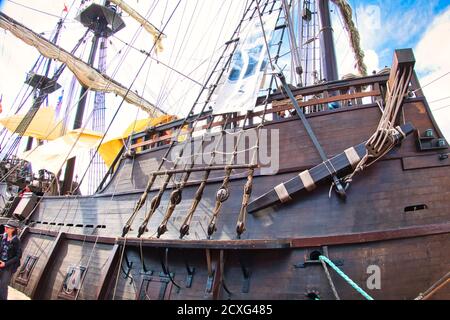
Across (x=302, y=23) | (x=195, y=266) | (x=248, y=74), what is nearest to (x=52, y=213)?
(x=195, y=266)

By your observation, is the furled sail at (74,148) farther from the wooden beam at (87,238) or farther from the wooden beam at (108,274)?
the wooden beam at (108,274)

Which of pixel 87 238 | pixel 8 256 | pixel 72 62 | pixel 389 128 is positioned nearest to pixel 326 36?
pixel 389 128

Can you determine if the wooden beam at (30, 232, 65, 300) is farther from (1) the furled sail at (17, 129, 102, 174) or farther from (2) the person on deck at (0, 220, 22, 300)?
(1) the furled sail at (17, 129, 102, 174)

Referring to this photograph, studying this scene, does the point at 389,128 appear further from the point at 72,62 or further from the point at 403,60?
the point at 72,62

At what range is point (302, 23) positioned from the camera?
10.6 metres

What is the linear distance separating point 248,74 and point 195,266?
3502 millimetres

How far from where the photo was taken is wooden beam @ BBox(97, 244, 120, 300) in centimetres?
483

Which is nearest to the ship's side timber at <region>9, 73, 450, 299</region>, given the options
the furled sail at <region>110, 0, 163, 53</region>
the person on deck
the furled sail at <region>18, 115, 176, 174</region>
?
the person on deck

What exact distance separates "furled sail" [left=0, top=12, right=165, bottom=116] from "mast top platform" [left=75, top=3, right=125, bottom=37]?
4.68 m

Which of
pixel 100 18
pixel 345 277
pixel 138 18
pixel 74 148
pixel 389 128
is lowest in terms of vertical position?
pixel 345 277

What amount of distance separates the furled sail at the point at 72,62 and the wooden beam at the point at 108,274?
990cm

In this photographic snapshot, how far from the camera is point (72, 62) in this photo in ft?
53.8

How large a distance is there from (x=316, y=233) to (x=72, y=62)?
17.3 metres
